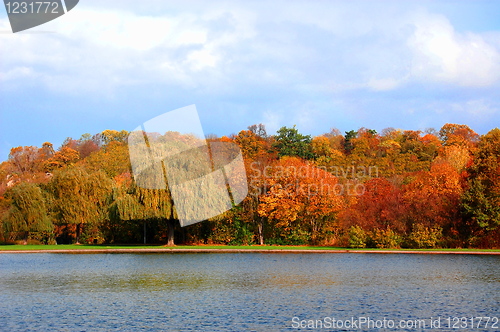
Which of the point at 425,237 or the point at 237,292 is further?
the point at 425,237

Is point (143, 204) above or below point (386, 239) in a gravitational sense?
above

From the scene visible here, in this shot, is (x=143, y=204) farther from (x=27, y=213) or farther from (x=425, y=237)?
(x=425, y=237)

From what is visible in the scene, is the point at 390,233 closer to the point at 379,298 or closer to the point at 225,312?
the point at 379,298

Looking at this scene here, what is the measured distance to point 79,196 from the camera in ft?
160

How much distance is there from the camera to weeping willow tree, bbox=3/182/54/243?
159 feet

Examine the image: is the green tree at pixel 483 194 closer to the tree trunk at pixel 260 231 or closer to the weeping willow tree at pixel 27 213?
the tree trunk at pixel 260 231

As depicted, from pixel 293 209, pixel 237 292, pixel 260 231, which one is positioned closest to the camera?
pixel 237 292

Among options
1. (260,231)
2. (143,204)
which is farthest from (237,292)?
(260,231)

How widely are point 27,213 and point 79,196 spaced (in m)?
4.83

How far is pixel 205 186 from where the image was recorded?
1762 inches

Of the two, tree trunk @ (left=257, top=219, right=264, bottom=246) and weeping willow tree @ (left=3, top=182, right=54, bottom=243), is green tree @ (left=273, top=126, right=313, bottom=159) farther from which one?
weeping willow tree @ (left=3, top=182, right=54, bottom=243)

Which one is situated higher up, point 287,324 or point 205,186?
point 205,186

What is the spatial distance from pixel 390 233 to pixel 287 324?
27083 mm

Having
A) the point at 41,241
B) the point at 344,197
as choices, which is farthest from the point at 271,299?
the point at 41,241
